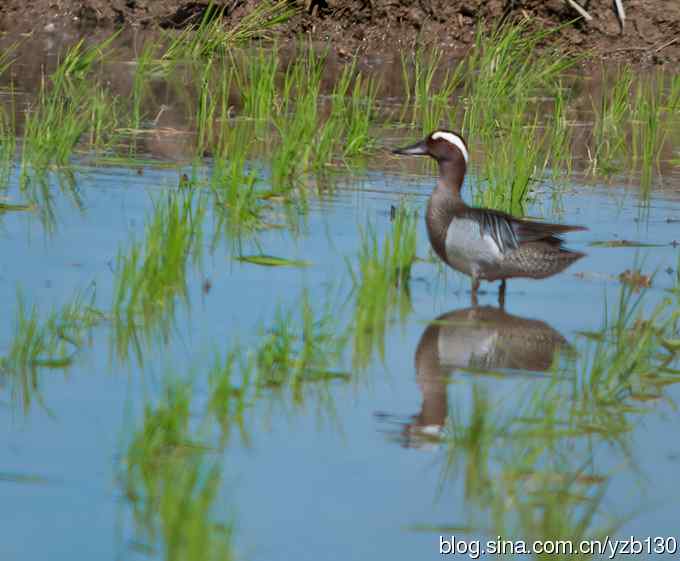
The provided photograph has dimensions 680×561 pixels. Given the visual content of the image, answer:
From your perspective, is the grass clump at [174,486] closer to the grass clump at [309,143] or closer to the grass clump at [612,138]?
the grass clump at [309,143]

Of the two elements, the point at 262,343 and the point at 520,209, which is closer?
the point at 262,343

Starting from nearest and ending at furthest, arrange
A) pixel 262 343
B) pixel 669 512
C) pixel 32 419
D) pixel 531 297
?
pixel 669 512 < pixel 32 419 < pixel 262 343 < pixel 531 297

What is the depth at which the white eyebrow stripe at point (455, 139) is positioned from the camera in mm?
6672

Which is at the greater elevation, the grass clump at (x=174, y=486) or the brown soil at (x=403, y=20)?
the brown soil at (x=403, y=20)

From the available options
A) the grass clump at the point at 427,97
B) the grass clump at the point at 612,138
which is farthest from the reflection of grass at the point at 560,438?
the grass clump at the point at 427,97

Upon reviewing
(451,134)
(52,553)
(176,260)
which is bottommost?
(52,553)

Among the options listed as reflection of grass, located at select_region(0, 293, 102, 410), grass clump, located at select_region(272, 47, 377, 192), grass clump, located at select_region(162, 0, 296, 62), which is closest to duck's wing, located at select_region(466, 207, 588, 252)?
reflection of grass, located at select_region(0, 293, 102, 410)

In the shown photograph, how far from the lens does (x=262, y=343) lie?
5.05 meters

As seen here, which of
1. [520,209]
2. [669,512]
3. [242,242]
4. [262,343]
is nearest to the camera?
[669,512]

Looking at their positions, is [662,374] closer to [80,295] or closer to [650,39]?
[80,295]

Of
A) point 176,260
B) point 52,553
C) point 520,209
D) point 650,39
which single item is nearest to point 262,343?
point 176,260

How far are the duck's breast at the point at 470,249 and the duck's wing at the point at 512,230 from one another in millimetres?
26

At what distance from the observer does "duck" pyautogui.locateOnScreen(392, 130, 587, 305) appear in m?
6.02

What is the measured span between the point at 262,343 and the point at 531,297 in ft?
5.44
